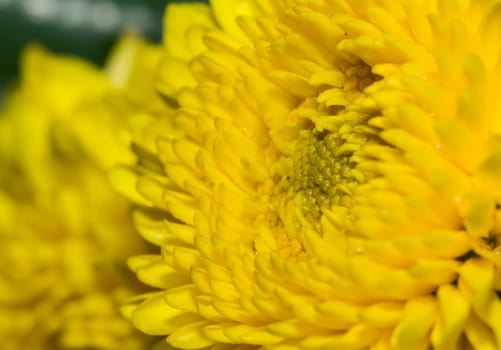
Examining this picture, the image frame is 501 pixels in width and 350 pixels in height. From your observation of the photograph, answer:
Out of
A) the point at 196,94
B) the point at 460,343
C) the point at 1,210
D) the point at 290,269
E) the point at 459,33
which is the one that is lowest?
the point at 460,343

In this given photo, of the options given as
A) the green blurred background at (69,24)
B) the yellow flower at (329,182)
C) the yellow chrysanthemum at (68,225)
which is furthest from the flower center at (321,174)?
the green blurred background at (69,24)

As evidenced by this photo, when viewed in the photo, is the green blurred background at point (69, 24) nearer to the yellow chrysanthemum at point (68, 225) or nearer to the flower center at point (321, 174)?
the yellow chrysanthemum at point (68, 225)

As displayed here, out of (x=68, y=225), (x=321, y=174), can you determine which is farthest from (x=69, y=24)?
(x=321, y=174)

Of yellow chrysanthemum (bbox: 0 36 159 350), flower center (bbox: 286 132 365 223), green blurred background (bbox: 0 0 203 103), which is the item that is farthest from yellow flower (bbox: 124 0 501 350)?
green blurred background (bbox: 0 0 203 103)

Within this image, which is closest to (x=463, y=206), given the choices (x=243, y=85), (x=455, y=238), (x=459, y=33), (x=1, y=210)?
(x=455, y=238)

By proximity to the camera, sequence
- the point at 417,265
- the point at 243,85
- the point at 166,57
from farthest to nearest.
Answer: the point at 166,57 → the point at 243,85 → the point at 417,265

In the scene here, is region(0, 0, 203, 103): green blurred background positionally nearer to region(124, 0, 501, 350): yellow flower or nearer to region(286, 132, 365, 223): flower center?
region(124, 0, 501, 350): yellow flower

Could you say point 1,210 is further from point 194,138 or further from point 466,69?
point 466,69
